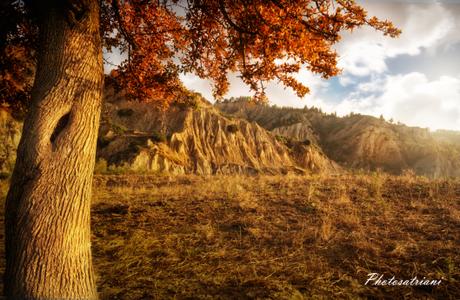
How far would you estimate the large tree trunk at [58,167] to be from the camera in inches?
140

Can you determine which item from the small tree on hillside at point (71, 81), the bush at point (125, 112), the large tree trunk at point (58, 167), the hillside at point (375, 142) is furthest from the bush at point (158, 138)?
the large tree trunk at point (58, 167)

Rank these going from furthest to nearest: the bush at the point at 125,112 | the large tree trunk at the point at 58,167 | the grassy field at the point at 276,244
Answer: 1. the bush at the point at 125,112
2. the grassy field at the point at 276,244
3. the large tree trunk at the point at 58,167

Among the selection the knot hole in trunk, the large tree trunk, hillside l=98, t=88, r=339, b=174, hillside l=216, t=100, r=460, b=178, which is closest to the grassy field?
the large tree trunk

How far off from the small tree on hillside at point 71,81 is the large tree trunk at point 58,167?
0.01 metres

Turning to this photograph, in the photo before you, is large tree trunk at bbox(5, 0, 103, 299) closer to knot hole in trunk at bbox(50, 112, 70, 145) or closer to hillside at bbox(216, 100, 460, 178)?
knot hole in trunk at bbox(50, 112, 70, 145)

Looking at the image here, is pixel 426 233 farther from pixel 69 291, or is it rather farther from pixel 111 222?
pixel 111 222

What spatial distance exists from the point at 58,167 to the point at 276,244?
3700 millimetres

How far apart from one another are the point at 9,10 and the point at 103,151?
22.5 metres

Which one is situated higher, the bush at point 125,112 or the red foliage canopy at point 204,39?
the bush at point 125,112

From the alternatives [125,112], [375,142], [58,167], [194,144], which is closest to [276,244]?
[58,167]

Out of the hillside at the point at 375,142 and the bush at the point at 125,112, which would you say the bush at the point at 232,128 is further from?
the hillside at the point at 375,142

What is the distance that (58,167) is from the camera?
3.81m
